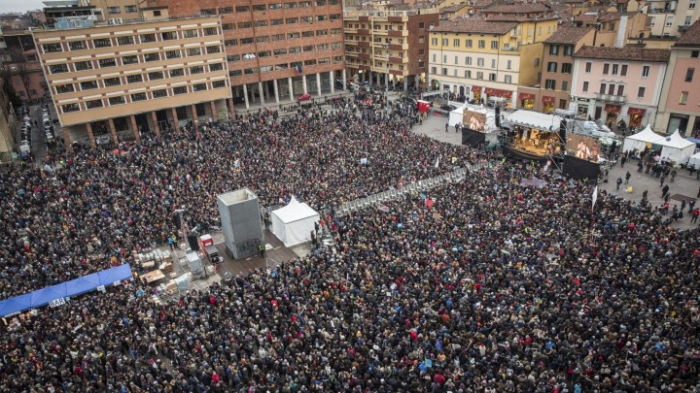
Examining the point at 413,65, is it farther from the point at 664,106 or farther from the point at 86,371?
the point at 86,371

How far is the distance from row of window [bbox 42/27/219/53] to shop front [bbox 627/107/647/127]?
145 feet

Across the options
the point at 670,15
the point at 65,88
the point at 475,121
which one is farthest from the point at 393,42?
Answer: the point at 65,88

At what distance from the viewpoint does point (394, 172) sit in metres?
35.3

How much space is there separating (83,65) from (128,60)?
409 centimetres

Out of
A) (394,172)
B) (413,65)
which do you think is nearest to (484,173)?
(394,172)

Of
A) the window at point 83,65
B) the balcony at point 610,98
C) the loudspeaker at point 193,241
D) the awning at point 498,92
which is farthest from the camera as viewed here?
the awning at point 498,92

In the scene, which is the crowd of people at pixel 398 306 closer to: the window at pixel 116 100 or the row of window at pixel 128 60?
the row of window at pixel 128 60

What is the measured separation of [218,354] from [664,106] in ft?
147

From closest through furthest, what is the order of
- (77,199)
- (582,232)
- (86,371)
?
(86,371) → (582,232) → (77,199)

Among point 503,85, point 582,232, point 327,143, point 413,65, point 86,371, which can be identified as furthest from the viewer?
point 413,65

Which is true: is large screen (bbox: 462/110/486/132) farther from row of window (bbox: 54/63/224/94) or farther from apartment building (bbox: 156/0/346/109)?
row of window (bbox: 54/63/224/94)

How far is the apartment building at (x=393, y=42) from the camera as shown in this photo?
63.9 metres

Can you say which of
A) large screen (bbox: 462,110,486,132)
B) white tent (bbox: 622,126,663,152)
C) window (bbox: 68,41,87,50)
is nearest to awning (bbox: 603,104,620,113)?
white tent (bbox: 622,126,663,152)

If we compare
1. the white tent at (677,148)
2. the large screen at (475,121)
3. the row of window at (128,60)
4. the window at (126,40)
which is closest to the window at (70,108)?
the row of window at (128,60)
